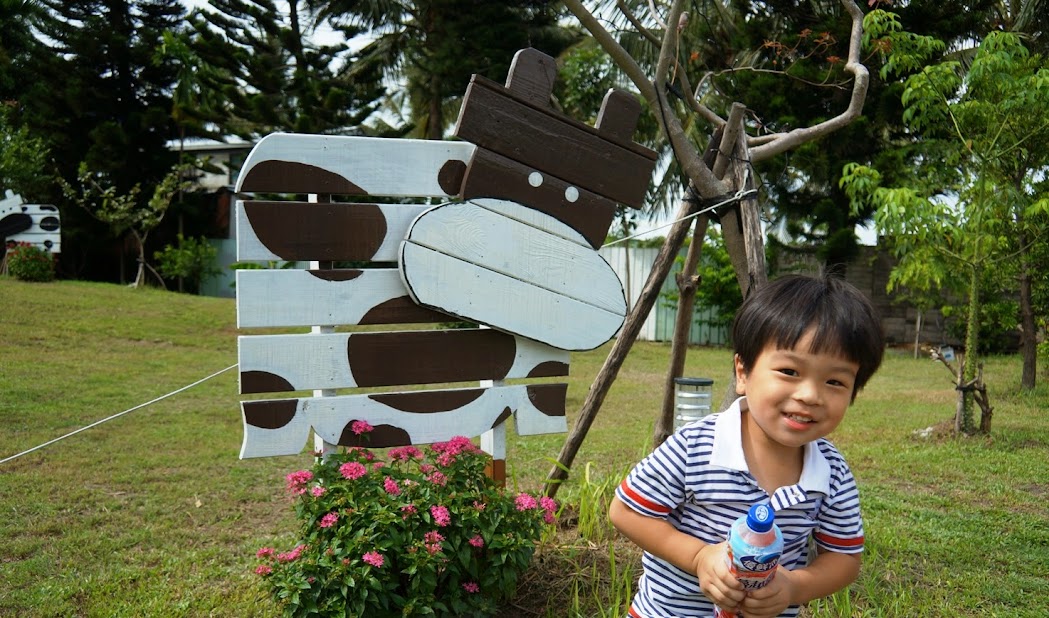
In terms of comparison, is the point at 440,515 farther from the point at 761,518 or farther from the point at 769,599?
the point at 761,518

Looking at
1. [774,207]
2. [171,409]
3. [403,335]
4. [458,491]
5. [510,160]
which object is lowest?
[171,409]

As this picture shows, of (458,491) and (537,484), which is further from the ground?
(458,491)

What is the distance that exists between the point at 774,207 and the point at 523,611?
11.7 metres

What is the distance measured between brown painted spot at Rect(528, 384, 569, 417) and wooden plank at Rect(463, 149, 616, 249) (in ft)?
1.68

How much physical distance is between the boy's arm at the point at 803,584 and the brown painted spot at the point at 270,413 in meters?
1.66

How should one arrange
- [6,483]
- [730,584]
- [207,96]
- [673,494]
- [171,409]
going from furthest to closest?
[207,96] < [171,409] < [6,483] < [673,494] < [730,584]

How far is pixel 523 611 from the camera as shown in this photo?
99.9 inches

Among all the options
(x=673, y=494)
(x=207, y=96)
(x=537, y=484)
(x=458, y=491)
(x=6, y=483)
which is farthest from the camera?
(x=207, y=96)

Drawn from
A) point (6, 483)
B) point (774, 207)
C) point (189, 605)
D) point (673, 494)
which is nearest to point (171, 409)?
point (6, 483)

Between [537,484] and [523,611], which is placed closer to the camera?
[523,611]

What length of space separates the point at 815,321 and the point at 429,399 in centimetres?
163

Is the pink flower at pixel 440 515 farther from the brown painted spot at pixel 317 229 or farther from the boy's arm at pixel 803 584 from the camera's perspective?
the boy's arm at pixel 803 584

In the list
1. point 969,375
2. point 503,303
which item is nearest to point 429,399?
point 503,303

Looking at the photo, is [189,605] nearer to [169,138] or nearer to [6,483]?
[6,483]
